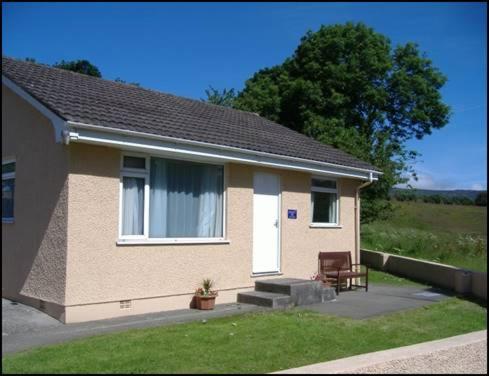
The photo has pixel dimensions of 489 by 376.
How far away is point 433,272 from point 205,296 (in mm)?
7474

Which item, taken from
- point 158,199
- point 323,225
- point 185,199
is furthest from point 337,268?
point 158,199

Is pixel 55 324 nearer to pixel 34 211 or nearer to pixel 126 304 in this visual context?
pixel 126 304

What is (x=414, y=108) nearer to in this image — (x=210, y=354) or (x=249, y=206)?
(x=249, y=206)

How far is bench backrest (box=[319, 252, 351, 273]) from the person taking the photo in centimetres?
1377

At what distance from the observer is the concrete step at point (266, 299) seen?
10.5 meters

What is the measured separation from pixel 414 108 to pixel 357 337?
2411cm

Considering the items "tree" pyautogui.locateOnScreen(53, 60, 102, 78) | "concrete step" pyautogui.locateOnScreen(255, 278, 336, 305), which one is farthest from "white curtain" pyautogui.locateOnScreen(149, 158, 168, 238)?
"tree" pyautogui.locateOnScreen(53, 60, 102, 78)

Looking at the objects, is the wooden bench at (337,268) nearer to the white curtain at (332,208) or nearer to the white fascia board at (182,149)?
the white curtain at (332,208)

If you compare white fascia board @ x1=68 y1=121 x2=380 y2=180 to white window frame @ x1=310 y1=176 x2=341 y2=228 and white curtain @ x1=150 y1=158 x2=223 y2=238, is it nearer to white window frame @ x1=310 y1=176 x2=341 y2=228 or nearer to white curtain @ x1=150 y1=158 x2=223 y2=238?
white curtain @ x1=150 y1=158 x2=223 y2=238

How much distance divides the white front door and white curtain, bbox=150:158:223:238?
105cm

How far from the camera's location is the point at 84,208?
9188 millimetres

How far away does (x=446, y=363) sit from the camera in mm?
6836

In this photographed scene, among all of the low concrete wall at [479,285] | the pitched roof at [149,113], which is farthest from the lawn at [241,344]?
the pitched roof at [149,113]

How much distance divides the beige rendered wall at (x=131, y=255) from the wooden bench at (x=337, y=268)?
102cm
